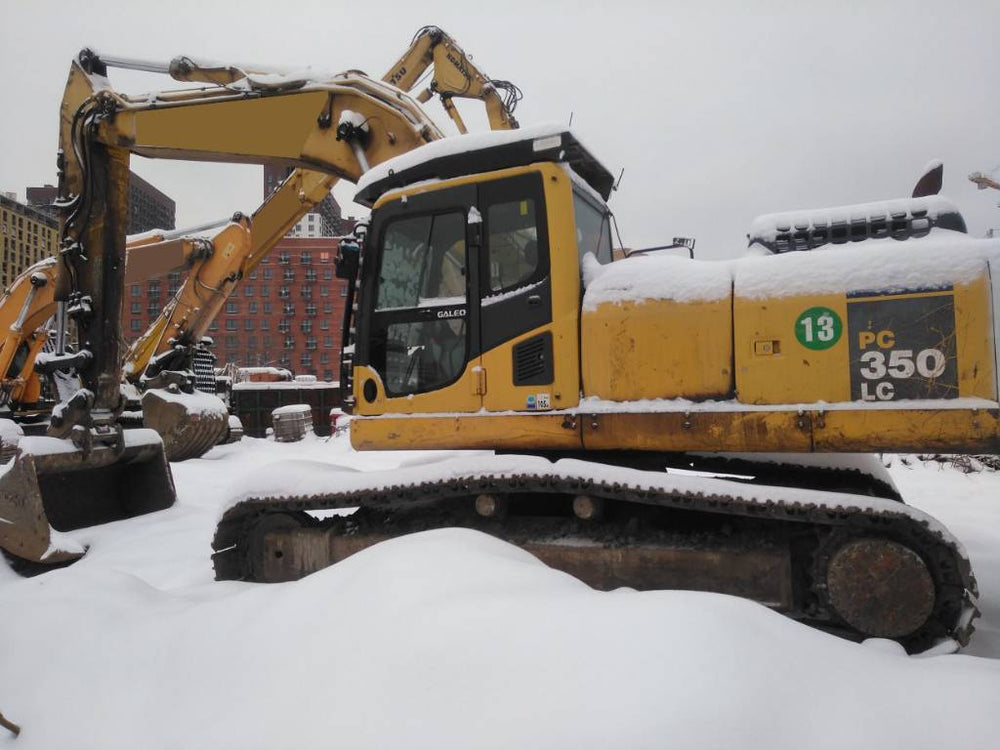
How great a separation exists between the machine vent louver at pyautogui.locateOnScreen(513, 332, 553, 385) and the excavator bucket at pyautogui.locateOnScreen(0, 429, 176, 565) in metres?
3.81

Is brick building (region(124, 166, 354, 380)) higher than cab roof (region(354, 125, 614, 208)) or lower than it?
higher

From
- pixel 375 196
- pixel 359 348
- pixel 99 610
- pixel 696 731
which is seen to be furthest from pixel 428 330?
pixel 696 731

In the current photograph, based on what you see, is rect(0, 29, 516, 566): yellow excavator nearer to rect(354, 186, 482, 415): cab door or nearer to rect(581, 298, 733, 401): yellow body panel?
rect(354, 186, 482, 415): cab door

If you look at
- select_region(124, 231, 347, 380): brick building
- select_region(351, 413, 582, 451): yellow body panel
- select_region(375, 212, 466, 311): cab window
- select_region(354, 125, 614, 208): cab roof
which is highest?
select_region(124, 231, 347, 380): brick building

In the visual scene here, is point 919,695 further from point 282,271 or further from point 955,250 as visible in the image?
point 282,271

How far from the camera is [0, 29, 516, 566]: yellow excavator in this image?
16.2ft

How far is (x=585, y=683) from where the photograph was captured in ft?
6.49

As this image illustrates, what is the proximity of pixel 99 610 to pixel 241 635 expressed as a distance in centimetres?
88

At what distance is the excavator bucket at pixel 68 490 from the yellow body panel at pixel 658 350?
166 inches

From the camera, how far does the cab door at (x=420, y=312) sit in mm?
3592

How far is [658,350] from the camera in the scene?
319 cm

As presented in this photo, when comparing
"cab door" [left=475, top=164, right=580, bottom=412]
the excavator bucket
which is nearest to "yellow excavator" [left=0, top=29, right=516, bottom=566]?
the excavator bucket

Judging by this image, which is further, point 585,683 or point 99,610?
point 99,610

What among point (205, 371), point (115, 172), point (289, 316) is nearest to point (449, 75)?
point (115, 172)
